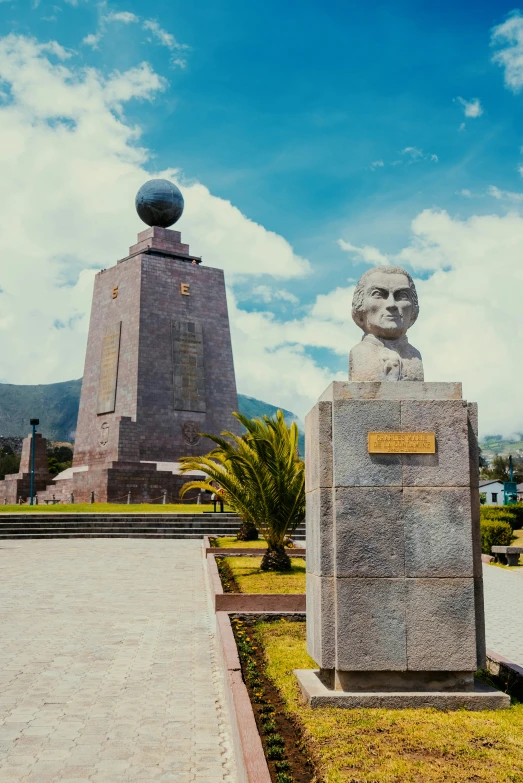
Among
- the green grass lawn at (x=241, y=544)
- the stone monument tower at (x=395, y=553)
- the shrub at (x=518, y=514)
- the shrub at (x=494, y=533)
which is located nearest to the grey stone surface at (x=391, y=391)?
the stone monument tower at (x=395, y=553)

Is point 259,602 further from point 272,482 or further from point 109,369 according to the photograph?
point 109,369

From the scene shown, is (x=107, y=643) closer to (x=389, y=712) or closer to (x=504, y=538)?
(x=389, y=712)

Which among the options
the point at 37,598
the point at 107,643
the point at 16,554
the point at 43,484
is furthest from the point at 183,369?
the point at 107,643

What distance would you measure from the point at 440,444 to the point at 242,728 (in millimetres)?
2227

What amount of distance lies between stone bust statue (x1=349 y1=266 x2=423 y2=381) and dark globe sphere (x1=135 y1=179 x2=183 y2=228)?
26.9 m

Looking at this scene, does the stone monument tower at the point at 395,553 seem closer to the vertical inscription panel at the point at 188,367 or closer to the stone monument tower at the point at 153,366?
the stone monument tower at the point at 153,366

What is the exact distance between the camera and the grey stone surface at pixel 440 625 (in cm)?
513

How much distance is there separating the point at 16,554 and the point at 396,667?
42.0 feet

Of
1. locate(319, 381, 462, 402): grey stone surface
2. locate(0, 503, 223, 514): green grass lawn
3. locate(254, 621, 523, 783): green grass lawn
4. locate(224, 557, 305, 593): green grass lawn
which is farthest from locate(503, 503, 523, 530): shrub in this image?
locate(254, 621, 523, 783): green grass lawn

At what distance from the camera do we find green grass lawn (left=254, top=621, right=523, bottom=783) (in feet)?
12.8

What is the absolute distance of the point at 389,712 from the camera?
16.2ft

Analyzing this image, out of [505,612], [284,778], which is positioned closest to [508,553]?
[505,612]

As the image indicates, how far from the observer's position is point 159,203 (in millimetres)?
31609

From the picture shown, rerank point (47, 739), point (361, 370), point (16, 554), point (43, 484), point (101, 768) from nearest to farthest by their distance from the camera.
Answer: point (101, 768)
point (47, 739)
point (361, 370)
point (16, 554)
point (43, 484)
